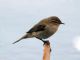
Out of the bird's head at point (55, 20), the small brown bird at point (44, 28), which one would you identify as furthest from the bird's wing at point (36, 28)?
the bird's head at point (55, 20)

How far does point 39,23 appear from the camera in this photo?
812 centimetres

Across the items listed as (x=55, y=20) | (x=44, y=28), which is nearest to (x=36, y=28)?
(x=44, y=28)

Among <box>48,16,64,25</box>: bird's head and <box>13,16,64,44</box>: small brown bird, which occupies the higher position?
<box>48,16,64,25</box>: bird's head

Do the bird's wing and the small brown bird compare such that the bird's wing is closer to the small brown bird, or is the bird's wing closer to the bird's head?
the small brown bird

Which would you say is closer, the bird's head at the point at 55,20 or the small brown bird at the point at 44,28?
the small brown bird at the point at 44,28

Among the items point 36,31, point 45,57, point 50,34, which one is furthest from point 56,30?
point 45,57

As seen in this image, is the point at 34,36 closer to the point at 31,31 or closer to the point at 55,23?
the point at 31,31

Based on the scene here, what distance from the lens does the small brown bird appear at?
7.80 metres

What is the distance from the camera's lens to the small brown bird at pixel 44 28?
25.6 feet

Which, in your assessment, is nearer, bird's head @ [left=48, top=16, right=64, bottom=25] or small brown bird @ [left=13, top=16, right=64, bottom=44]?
small brown bird @ [left=13, top=16, right=64, bottom=44]

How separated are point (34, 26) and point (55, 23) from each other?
690mm

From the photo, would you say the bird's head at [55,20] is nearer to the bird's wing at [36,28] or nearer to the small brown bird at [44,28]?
the small brown bird at [44,28]

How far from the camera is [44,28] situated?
8.07 metres

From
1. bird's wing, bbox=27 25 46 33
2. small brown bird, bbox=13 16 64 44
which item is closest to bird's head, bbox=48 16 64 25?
small brown bird, bbox=13 16 64 44
